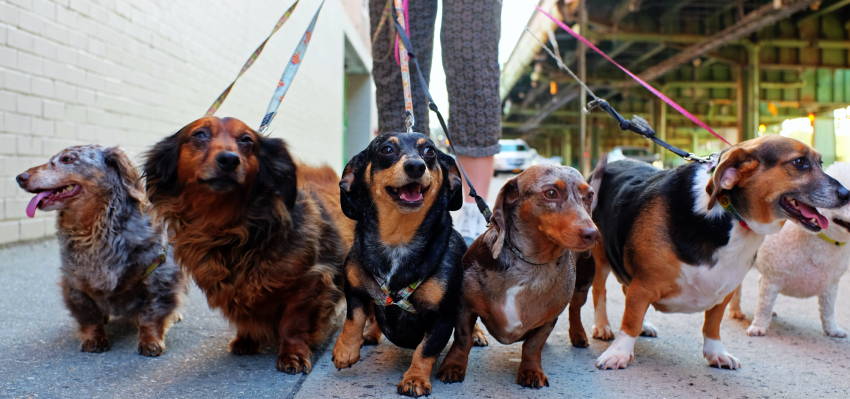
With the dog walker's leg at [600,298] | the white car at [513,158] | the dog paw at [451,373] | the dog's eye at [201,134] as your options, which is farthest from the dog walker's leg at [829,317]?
the white car at [513,158]

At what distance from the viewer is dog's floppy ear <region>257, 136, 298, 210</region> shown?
2689mm

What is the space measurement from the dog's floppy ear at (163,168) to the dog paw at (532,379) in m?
1.52

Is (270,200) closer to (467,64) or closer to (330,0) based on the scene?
(467,64)

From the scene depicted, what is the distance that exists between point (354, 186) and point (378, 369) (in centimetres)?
71

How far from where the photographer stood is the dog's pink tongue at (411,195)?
2.31 m

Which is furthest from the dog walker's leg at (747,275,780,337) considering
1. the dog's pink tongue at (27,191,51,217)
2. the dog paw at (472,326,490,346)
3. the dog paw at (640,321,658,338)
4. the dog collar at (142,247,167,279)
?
the dog's pink tongue at (27,191,51,217)

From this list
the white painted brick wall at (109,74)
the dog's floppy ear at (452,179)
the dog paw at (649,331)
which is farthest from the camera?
the white painted brick wall at (109,74)

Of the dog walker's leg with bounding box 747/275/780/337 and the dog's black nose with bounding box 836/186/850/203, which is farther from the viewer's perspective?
the dog walker's leg with bounding box 747/275/780/337

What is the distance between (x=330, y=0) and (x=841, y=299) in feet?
47.2

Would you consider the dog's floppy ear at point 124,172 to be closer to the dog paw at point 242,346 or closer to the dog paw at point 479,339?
the dog paw at point 242,346

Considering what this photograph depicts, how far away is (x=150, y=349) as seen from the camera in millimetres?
2750

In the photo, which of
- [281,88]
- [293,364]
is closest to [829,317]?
[293,364]

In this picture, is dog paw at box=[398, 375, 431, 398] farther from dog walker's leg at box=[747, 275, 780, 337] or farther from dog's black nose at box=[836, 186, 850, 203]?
dog walker's leg at box=[747, 275, 780, 337]

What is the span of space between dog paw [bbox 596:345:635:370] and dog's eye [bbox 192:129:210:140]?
1760mm
